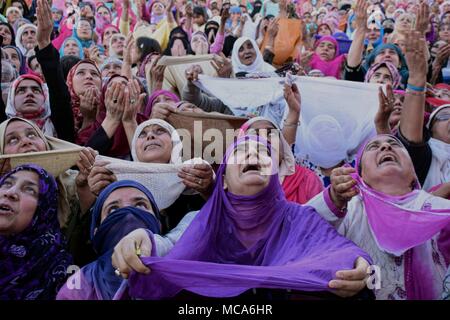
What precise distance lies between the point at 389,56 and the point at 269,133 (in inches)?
91.6

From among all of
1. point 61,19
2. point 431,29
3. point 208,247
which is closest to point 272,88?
point 208,247

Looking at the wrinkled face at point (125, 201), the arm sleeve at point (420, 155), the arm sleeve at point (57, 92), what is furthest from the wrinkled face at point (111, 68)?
the arm sleeve at point (420, 155)

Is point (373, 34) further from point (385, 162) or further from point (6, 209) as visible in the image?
point (6, 209)

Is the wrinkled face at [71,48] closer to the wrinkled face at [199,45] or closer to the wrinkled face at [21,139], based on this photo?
the wrinkled face at [199,45]

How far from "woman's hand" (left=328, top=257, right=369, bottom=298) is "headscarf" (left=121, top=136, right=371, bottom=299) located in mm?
29

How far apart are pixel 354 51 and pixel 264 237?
2.66m

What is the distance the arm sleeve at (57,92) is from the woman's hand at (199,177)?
1254 millimetres

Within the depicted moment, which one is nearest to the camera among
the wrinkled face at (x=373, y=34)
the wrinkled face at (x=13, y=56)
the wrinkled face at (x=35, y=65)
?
the wrinkled face at (x=13, y=56)

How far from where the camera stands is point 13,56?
4.89 meters

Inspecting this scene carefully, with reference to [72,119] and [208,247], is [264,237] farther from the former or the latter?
[72,119]

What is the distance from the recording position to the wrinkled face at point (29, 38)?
6105 millimetres

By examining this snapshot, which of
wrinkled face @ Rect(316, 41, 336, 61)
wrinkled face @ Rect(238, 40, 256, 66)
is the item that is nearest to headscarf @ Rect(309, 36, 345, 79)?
wrinkled face @ Rect(316, 41, 336, 61)

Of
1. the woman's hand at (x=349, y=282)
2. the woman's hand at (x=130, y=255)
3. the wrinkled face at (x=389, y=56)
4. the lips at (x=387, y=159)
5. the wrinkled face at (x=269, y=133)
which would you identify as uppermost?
the wrinkled face at (x=389, y=56)

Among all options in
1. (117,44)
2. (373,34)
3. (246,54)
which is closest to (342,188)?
(246,54)
